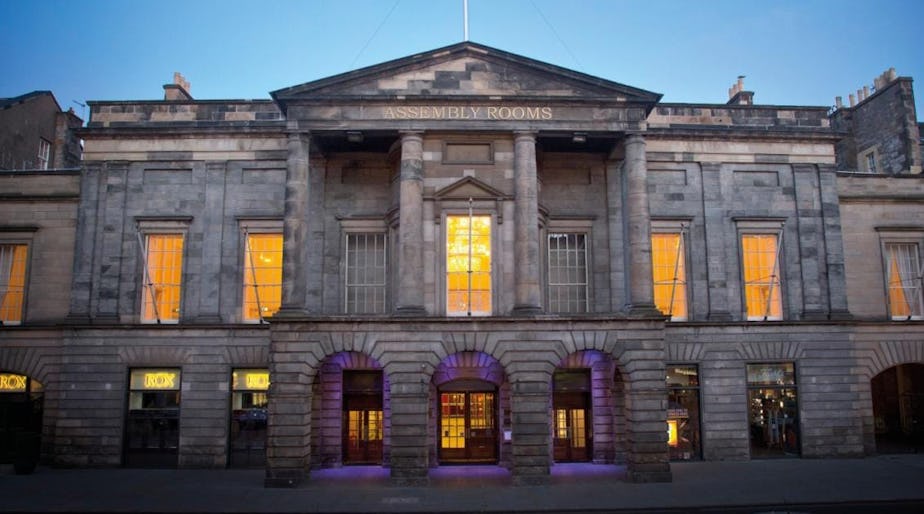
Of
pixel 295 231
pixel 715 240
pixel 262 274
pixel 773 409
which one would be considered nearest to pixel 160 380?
pixel 262 274

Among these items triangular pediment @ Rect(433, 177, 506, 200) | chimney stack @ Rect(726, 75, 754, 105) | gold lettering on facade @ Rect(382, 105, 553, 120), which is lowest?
triangular pediment @ Rect(433, 177, 506, 200)

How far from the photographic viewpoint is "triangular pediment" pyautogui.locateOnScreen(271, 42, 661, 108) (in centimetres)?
2186

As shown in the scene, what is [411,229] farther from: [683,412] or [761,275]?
[761,275]

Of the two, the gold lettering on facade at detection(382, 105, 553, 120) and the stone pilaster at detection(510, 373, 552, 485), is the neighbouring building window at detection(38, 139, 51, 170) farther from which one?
the stone pilaster at detection(510, 373, 552, 485)

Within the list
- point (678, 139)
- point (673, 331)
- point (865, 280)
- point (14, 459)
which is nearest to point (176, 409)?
point (14, 459)

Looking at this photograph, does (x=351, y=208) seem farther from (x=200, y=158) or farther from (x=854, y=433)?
(x=854, y=433)

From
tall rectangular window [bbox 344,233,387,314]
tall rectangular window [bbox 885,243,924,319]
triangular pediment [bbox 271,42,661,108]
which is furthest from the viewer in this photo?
tall rectangular window [bbox 885,243,924,319]

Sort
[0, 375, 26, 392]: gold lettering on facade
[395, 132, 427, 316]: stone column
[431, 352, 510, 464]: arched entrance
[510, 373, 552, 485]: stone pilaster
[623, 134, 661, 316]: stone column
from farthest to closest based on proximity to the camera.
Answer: [0, 375, 26, 392]: gold lettering on facade → [431, 352, 510, 464]: arched entrance → [623, 134, 661, 316]: stone column → [395, 132, 427, 316]: stone column → [510, 373, 552, 485]: stone pilaster

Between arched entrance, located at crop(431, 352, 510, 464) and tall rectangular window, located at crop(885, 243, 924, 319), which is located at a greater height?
tall rectangular window, located at crop(885, 243, 924, 319)

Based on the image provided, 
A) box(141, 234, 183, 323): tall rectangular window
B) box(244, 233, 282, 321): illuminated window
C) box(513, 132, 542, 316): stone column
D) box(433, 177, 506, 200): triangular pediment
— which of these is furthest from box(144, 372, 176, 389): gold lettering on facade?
box(513, 132, 542, 316): stone column

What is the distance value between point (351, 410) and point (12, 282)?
42.7 feet

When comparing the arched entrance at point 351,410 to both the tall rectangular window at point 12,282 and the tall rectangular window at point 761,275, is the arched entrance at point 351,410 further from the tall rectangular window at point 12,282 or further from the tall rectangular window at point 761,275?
the tall rectangular window at point 761,275

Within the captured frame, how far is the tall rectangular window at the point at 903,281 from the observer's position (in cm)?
2567

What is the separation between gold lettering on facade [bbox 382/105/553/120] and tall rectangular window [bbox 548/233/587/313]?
15.1ft
